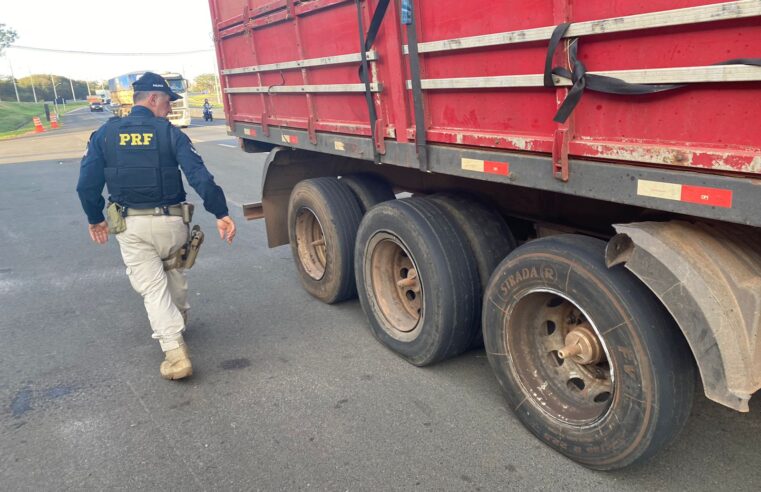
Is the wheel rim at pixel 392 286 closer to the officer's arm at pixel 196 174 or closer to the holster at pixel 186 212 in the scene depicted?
the officer's arm at pixel 196 174

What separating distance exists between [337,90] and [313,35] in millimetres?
467

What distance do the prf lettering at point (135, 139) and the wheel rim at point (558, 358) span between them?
2600mm

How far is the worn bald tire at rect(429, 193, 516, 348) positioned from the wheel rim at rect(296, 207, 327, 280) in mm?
1888

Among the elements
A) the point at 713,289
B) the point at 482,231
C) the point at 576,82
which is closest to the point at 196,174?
the point at 482,231

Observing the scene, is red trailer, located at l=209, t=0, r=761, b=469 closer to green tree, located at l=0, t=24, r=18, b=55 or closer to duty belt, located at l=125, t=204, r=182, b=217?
duty belt, located at l=125, t=204, r=182, b=217

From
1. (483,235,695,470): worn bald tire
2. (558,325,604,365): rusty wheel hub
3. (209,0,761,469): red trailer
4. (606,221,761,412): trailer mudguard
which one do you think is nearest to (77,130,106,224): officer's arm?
(209,0,761,469): red trailer

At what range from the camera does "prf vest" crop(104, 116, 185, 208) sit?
400cm

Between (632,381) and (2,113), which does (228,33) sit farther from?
(2,113)

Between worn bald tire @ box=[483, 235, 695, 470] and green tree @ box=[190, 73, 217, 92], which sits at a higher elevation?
green tree @ box=[190, 73, 217, 92]

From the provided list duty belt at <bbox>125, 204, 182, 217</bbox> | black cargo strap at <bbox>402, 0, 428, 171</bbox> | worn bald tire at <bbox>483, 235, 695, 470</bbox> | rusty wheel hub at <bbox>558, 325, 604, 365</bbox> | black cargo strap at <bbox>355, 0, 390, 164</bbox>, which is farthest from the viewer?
duty belt at <bbox>125, 204, 182, 217</bbox>

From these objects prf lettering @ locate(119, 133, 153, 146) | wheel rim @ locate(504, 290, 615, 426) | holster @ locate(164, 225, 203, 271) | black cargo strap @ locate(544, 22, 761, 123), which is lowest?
wheel rim @ locate(504, 290, 615, 426)

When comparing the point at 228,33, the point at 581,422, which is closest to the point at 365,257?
the point at 581,422

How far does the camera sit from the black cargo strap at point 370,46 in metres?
3.33

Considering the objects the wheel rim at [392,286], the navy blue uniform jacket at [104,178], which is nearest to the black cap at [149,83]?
the navy blue uniform jacket at [104,178]
